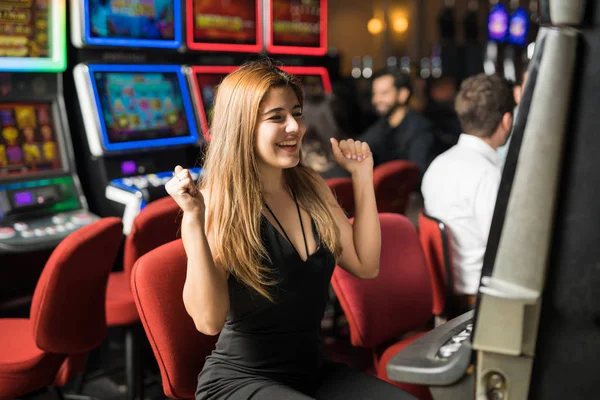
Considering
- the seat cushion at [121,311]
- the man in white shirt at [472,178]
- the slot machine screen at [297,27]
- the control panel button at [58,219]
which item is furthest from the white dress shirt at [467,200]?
the slot machine screen at [297,27]

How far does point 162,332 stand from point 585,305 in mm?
1023

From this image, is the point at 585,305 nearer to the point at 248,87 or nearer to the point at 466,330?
the point at 466,330

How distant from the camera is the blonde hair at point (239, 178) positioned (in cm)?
142

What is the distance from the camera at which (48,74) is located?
118 inches

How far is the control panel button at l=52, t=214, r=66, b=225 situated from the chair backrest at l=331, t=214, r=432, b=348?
4.69 ft

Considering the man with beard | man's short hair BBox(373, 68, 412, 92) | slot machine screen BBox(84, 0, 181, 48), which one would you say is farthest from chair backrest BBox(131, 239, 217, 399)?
man's short hair BBox(373, 68, 412, 92)

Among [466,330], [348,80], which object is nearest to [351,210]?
[466,330]

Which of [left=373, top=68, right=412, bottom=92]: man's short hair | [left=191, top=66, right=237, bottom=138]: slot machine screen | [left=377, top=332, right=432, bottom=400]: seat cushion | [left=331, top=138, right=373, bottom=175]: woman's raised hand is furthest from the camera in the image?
[left=373, top=68, right=412, bottom=92]: man's short hair

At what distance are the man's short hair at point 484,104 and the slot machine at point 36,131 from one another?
5.17 feet

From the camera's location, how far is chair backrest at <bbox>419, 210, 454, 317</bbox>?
7.12 ft

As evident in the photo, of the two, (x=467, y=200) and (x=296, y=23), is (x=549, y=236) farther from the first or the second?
(x=296, y=23)

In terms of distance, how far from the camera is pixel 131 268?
2.31m

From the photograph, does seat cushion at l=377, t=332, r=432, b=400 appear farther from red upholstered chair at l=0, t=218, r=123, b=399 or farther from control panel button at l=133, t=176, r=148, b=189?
control panel button at l=133, t=176, r=148, b=189

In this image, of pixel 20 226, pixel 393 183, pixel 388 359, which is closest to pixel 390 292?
pixel 388 359
